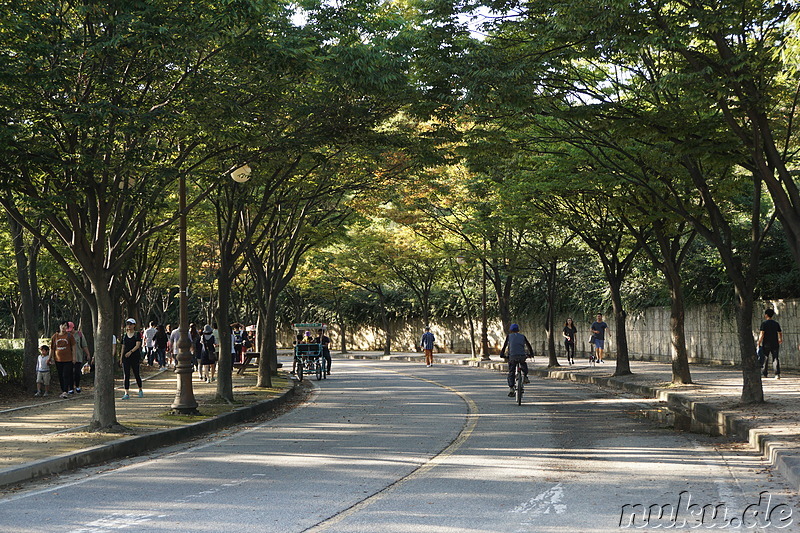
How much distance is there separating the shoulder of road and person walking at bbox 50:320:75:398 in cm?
39

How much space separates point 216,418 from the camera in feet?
49.9

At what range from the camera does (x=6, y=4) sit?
11.1 metres

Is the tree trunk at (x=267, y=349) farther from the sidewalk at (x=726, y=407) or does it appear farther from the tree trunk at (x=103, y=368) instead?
the tree trunk at (x=103, y=368)

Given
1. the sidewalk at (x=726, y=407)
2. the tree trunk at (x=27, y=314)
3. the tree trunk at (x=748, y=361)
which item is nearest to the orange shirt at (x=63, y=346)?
the tree trunk at (x=27, y=314)

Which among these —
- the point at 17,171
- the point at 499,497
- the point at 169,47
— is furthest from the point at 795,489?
the point at 17,171

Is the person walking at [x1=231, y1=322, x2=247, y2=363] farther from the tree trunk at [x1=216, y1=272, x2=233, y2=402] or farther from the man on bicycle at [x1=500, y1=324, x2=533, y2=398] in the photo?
the man on bicycle at [x1=500, y1=324, x2=533, y2=398]

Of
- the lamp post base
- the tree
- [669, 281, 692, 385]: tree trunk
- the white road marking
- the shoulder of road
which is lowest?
the white road marking

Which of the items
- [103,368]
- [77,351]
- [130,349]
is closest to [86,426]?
[103,368]

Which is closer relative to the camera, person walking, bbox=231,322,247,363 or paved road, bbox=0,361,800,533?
paved road, bbox=0,361,800,533

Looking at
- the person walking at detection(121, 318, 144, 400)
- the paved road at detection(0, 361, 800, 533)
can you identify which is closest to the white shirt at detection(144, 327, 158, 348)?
the person walking at detection(121, 318, 144, 400)

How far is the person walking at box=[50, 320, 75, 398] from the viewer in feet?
63.3

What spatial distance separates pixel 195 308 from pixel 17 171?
59.6 metres

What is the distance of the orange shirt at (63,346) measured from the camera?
63.3 feet

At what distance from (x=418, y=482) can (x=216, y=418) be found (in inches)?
289
